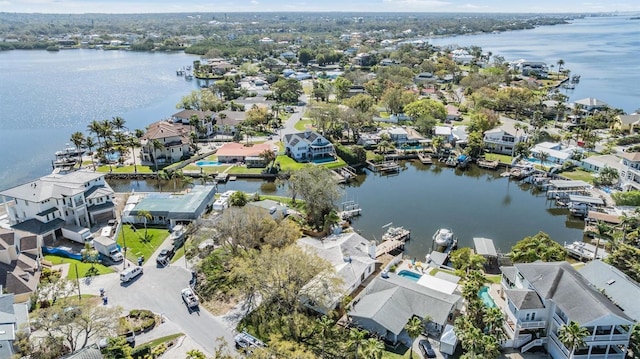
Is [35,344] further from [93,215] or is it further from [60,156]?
[60,156]

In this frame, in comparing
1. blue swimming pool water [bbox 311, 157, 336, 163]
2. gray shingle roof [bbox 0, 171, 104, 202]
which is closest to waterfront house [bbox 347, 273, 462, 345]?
gray shingle roof [bbox 0, 171, 104, 202]

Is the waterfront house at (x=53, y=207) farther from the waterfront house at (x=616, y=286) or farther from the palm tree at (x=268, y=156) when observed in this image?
the waterfront house at (x=616, y=286)

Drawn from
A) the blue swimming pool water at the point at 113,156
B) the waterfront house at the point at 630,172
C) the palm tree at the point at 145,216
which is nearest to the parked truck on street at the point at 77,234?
the palm tree at the point at 145,216

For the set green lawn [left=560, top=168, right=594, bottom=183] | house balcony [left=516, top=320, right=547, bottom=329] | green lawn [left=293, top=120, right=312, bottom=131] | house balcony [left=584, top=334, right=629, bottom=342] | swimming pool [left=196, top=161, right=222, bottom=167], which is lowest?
green lawn [left=560, top=168, right=594, bottom=183]

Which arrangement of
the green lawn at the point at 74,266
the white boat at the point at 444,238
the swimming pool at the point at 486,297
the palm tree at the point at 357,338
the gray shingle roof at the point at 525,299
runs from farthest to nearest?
1. the white boat at the point at 444,238
2. the green lawn at the point at 74,266
3. the swimming pool at the point at 486,297
4. the gray shingle roof at the point at 525,299
5. the palm tree at the point at 357,338

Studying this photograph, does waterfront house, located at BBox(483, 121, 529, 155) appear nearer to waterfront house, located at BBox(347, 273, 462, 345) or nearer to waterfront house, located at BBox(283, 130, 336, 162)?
waterfront house, located at BBox(283, 130, 336, 162)

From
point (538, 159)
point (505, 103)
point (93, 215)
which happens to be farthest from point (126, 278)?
point (505, 103)
